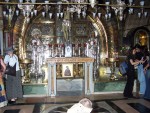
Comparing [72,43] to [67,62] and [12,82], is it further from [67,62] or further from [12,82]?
[12,82]

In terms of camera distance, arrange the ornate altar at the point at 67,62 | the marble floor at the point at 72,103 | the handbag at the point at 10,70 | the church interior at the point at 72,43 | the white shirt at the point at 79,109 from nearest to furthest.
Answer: the white shirt at the point at 79,109 → the marble floor at the point at 72,103 → the handbag at the point at 10,70 → the ornate altar at the point at 67,62 → the church interior at the point at 72,43

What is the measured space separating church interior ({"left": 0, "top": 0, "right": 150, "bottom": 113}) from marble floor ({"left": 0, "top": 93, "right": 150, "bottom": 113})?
618 mm

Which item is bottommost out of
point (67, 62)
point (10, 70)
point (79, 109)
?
point (79, 109)

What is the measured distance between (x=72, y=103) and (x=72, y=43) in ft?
16.3

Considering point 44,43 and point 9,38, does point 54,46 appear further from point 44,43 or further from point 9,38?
point 9,38

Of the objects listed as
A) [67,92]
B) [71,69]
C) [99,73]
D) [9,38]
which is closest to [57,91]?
[67,92]

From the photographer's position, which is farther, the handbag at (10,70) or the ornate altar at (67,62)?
the ornate altar at (67,62)

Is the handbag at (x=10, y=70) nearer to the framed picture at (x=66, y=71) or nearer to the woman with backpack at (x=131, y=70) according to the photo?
the framed picture at (x=66, y=71)

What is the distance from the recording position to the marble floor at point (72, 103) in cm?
680

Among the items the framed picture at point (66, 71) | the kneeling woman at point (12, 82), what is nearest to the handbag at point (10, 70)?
the kneeling woman at point (12, 82)

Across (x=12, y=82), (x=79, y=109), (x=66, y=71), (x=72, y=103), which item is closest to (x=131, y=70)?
(x=72, y=103)

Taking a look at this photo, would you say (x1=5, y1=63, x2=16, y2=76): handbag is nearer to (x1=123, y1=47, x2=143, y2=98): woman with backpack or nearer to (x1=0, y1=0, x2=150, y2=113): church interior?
(x1=0, y1=0, x2=150, y2=113): church interior

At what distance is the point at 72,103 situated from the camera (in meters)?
7.64

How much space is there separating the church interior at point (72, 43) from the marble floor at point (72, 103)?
2.03 ft
